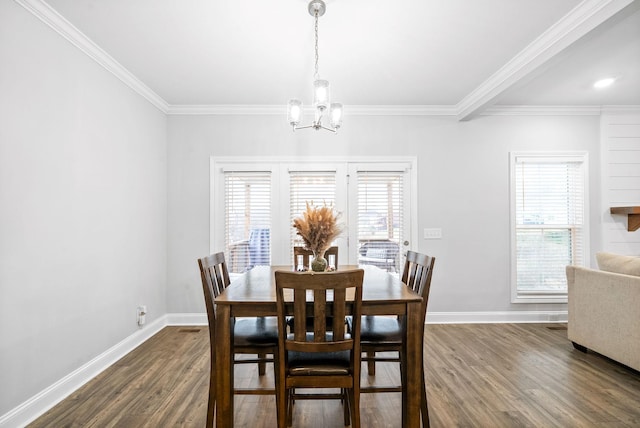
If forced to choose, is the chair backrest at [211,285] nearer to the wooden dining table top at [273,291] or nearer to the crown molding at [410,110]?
the wooden dining table top at [273,291]

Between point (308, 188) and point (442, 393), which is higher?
point (308, 188)

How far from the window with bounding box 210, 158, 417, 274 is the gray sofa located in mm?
1777

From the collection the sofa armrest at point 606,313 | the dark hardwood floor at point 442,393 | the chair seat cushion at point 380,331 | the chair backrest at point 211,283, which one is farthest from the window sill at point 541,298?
the chair backrest at point 211,283

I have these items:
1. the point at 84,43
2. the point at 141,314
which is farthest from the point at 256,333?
the point at 84,43

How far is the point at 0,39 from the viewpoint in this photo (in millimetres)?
2037

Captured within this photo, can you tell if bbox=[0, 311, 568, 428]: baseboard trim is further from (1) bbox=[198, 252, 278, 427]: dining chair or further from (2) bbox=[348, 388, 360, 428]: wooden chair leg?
(2) bbox=[348, 388, 360, 428]: wooden chair leg

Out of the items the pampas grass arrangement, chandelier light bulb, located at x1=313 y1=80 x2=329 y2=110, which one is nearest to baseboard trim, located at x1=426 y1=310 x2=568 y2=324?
the pampas grass arrangement

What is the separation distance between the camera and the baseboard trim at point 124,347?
2182 millimetres

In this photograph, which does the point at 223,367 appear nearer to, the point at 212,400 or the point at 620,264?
the point at 212,400

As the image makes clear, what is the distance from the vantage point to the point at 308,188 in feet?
14.3

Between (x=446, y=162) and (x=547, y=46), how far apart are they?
1811 millimetres

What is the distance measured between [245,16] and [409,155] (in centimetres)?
262

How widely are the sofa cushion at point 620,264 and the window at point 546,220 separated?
1142mm

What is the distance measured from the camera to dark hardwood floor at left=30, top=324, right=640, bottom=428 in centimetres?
222
